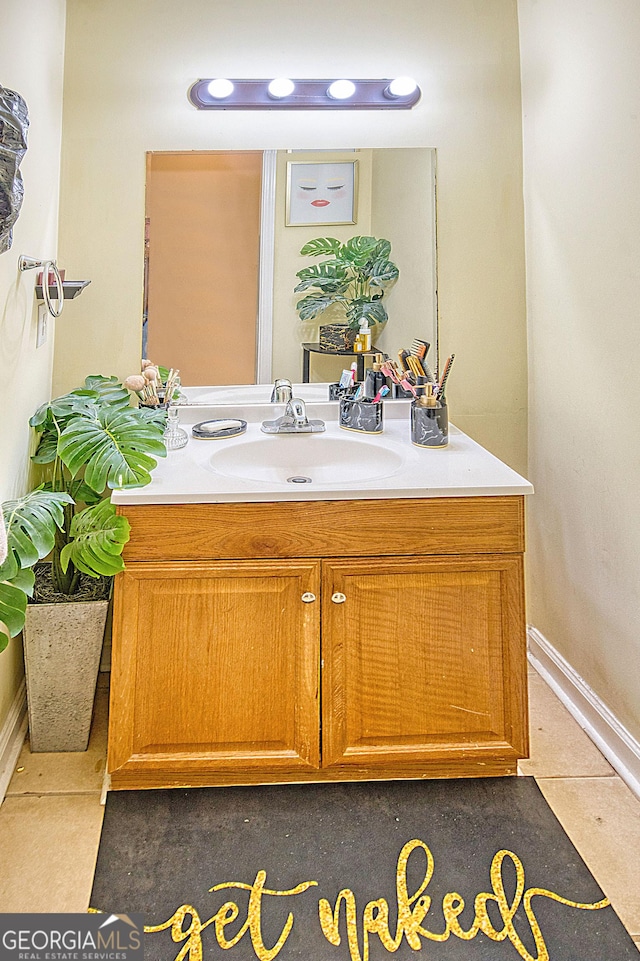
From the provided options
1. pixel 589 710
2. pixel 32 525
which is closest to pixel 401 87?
pixel 32 525

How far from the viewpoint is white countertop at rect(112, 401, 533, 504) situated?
1514mm

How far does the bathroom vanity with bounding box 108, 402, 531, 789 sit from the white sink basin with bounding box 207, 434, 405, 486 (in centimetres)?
22

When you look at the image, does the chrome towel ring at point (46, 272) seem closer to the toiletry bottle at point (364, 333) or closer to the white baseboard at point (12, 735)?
the toiletry bottle at point (364, 333)

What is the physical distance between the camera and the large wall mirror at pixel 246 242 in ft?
A: 6.66

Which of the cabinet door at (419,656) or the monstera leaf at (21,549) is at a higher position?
the monstera leaf at (21,549)

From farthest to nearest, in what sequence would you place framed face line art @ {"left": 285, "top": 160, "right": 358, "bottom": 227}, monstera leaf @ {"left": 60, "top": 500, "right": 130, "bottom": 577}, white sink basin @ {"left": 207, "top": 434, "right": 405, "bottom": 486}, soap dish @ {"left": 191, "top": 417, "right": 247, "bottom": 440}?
framed face line art @ {"left": 285, "top": 160, "right": 358, "bottom": 227} < soap dish @ {"left": 191, "top": 417, "right": 247, "bottom": 440} < white sink basin @ {"left": 207, "top": 434, "right": 405, "bottom": 486} < monstera leaf @ {"left": 60, "top": 500, "right": 130, "bottom": 577}

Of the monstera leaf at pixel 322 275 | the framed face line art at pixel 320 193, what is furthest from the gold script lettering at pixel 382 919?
the framed face line art at pixel 320 193

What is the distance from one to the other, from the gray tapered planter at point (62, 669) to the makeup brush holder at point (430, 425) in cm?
96

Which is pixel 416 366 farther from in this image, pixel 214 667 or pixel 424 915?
pixel 424 915

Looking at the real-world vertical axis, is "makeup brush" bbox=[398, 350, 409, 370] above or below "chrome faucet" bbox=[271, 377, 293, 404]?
above

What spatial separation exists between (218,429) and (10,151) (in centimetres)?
87

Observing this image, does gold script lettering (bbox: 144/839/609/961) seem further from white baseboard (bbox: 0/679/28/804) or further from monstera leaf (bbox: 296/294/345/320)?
monstera leaf (bbox: 296/294/345/320)

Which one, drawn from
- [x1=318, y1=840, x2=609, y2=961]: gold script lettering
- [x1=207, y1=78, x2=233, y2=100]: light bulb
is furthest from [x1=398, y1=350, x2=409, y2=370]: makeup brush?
[x1=318, y1=840, x2=609, y2=961]: gold script lettering

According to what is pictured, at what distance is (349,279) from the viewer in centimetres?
207
